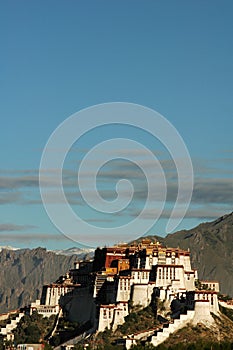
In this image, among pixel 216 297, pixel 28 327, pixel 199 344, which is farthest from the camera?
pixel 28 327

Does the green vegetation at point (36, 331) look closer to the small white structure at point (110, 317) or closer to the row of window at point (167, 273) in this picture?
the small white structure at point (110, 317)

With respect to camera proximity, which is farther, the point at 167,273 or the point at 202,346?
the point at 167,273

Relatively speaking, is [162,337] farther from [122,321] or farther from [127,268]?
[127,268]

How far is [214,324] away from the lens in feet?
597

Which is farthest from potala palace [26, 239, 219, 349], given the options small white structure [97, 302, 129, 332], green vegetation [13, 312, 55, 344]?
green vegetation [13, 312, 55, 344]

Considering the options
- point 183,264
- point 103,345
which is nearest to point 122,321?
point 103,345

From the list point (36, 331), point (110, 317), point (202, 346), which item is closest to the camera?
point (202, 346)

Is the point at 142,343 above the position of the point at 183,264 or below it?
below

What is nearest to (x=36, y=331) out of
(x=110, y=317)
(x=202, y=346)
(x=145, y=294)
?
(x=110, y=317)

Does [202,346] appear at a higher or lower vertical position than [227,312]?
lower

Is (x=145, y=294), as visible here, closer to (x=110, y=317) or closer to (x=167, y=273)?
(x=167, y=273)

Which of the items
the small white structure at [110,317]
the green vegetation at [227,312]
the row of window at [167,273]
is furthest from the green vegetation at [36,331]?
the green vegetation at [227,312]

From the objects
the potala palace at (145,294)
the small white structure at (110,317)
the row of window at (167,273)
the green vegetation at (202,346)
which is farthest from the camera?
the row of window at (167,273)

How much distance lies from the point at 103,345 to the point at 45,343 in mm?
16580
